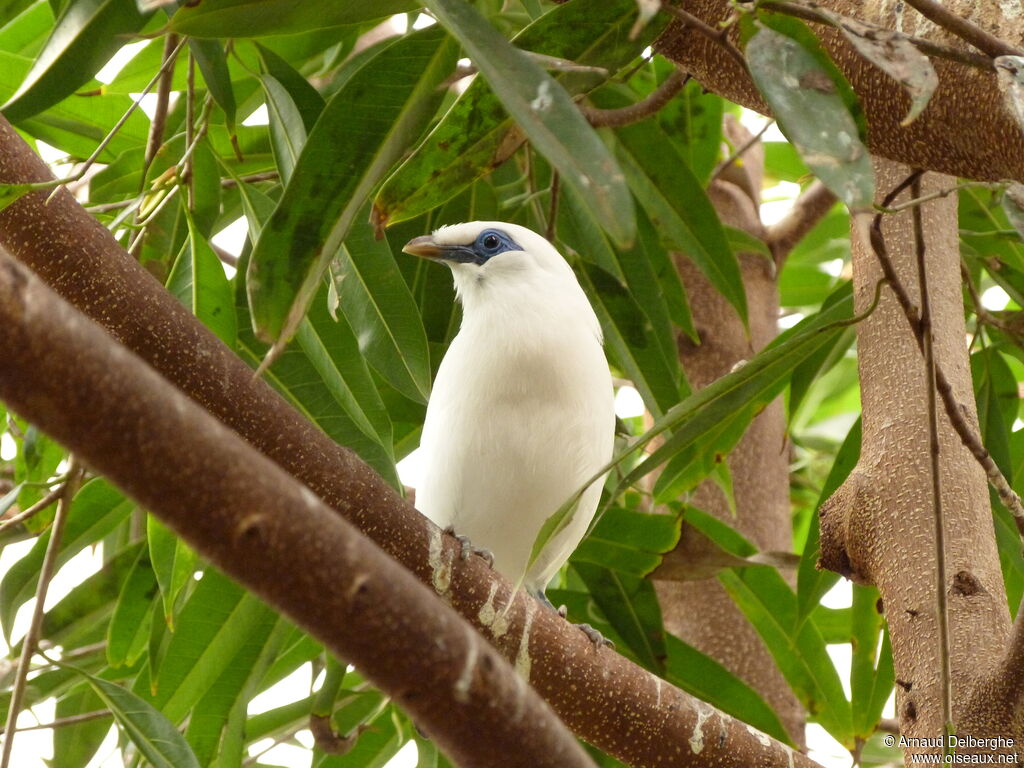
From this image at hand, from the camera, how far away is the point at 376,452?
2.07 metres

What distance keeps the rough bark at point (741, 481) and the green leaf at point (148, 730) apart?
155cm

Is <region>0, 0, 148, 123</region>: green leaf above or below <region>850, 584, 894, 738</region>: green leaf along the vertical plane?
above

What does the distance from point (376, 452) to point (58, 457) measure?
0.73 meters

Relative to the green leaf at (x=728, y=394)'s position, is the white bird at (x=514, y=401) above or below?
above

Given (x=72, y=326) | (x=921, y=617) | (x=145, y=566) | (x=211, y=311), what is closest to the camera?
(x=72, y=326)

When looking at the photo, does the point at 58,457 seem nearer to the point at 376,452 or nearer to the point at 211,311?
the point at 211,311

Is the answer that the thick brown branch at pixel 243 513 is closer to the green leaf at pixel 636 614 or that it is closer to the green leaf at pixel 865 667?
the green leaf at pixel 636 614

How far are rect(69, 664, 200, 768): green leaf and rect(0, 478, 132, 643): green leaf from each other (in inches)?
19.5

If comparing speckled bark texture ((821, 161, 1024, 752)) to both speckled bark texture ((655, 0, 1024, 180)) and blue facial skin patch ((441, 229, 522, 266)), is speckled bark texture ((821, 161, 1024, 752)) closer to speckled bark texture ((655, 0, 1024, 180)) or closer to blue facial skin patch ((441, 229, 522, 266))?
speckled bark texture ((655, 0, 1024, 180))

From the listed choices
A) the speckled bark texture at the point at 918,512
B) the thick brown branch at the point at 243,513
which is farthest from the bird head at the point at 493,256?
the thick brown branch at the point at 243,513

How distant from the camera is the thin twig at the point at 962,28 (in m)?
1.28

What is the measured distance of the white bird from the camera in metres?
2.62

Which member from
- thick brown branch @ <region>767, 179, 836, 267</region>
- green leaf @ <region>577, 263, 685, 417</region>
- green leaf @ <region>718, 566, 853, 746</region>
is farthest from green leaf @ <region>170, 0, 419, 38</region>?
thick brown branch @ <region>767, 179, 836, 267</region>

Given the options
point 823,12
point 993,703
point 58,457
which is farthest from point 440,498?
point 823,12
